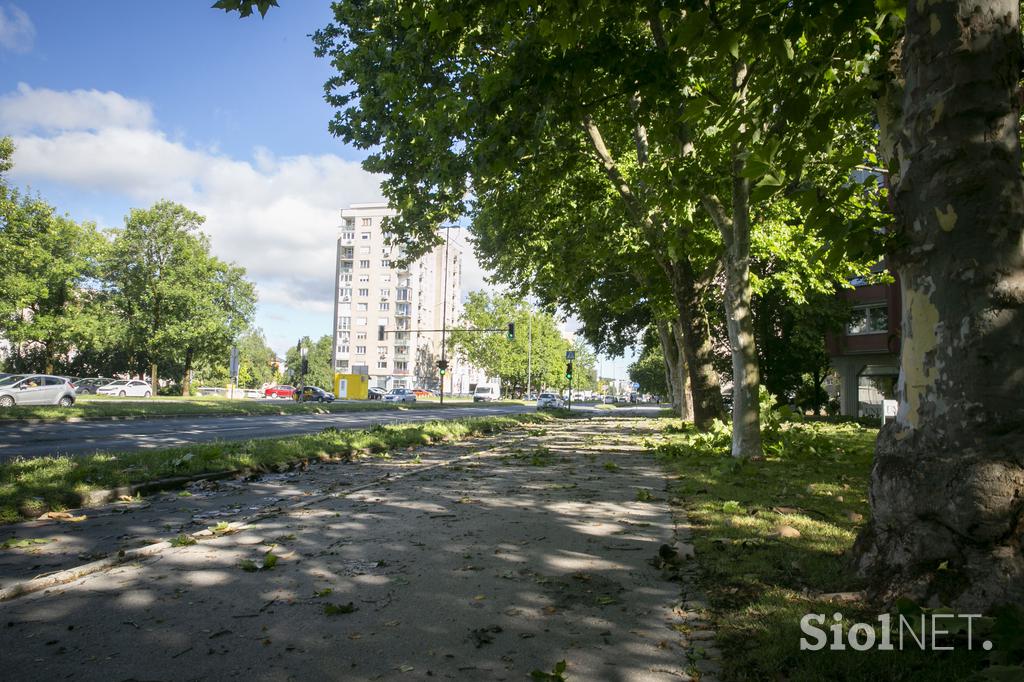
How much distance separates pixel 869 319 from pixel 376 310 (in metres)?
92.1

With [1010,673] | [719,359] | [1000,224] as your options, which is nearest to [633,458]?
[1000,224]

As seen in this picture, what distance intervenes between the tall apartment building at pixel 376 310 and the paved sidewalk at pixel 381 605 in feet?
359

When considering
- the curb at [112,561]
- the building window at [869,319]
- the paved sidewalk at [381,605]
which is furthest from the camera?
the building window at [869,319]

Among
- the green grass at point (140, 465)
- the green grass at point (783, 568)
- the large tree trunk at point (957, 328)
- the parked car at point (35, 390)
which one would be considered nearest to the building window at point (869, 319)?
the green grass at point (783, 568)

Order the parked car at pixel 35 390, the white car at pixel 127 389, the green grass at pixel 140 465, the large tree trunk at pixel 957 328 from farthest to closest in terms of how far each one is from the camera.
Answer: the white car at pixel 127 389, the parked car at pixel 35 390, the green grass at pixel 140 465, the large tree trunk at pixel 957 328

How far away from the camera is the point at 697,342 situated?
15.4 m

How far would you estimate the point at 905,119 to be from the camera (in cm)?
402

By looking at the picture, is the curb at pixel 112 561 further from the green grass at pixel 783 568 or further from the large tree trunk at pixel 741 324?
the large tree trunk at pixel 741 324

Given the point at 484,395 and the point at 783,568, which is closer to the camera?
the point at 783,568

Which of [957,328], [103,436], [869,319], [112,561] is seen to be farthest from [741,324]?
[869,319]

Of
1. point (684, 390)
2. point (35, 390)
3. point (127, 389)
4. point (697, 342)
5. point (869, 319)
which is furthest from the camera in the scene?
point (127, 389)

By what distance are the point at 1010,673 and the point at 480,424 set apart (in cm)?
1829

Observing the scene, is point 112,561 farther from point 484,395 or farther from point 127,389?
point 484,395

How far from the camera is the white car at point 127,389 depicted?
163 feet
